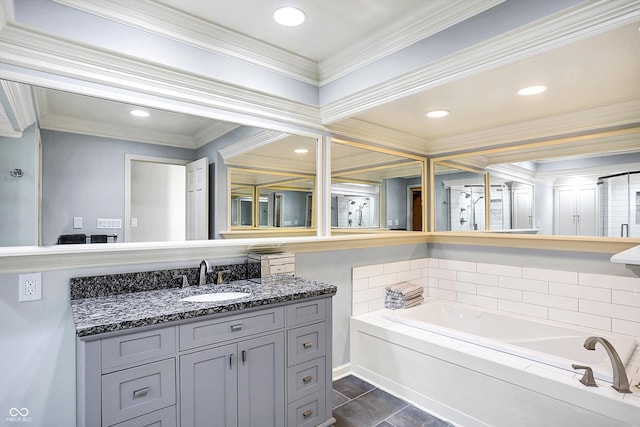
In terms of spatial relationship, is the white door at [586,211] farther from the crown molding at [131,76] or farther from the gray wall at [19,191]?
the gray wall at [19,191]

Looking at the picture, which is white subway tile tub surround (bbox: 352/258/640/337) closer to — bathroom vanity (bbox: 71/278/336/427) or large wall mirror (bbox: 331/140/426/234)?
large wall mirror (bbox: 331/140/426/234)

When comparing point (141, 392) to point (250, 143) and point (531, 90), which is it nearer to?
point (250, 143)

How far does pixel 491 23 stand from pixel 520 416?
2132 mm

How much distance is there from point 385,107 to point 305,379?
78.0 inches

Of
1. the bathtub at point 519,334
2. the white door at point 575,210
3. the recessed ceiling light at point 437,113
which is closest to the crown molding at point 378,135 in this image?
the recessed ceiling light at point 437,113

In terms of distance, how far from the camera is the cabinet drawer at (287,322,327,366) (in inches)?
76.4

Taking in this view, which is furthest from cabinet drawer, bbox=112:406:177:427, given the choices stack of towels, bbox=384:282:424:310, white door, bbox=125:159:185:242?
stack of towels, bbox=384:282:424:310

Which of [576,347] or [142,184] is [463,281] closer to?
[576,347]

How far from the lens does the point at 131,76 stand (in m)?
1.86

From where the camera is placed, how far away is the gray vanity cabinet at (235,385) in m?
1.60

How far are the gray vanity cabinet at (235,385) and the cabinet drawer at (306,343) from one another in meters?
0.06

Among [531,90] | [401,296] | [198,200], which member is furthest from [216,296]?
[531,90]

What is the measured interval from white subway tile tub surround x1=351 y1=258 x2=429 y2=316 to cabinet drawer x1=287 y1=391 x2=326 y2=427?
3.43 feet

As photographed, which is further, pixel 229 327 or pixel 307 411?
pixel 307 411
